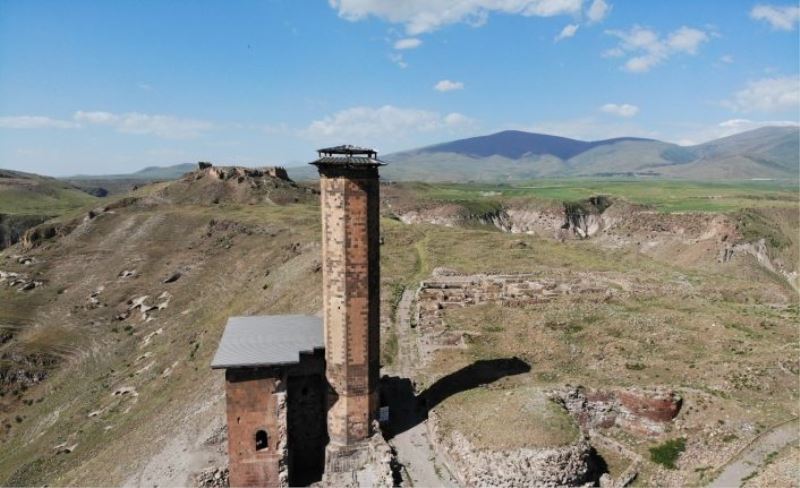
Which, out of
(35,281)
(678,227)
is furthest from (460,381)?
(678,227)

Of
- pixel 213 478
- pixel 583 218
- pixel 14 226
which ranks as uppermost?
pixel 583 218

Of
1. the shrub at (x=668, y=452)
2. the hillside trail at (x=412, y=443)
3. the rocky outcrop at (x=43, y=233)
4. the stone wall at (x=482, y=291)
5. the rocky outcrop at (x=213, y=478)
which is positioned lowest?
the rocky outcrop at (x=213, y=478)

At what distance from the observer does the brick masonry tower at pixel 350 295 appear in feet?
80.3

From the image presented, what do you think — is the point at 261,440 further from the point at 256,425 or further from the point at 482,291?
the point at 482,291

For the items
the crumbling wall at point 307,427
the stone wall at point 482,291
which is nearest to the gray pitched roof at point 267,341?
the crumbling wall at point 307,427

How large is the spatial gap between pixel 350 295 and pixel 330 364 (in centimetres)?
364

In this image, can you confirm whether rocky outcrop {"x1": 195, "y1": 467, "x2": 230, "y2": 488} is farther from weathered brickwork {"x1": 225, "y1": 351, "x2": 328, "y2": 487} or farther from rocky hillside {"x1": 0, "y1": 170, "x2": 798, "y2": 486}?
weathered brickwork {"x1": 225, "y1": 351, "x2": 328, "y2": 487}

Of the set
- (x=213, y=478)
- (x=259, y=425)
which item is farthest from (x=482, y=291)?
(x=213, y=478)

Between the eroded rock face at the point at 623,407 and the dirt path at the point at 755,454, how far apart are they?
403cm

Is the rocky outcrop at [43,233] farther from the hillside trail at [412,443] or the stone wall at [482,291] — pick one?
the hillside trail at [412,443]

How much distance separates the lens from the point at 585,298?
4697 centimetres

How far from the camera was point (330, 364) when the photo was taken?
25.8 metres

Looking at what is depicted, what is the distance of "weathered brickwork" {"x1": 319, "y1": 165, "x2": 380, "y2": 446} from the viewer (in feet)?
80.5

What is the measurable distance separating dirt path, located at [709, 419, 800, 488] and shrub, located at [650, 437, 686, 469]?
249 centimetres
